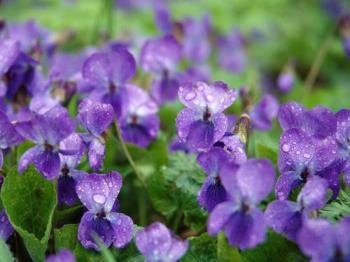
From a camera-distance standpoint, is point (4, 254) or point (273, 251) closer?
point (4, 254)

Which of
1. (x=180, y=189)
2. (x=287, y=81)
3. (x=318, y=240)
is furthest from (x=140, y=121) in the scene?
(x=287, y=81)

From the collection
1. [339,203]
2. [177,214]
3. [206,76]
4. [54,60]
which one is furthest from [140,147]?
[54,60]

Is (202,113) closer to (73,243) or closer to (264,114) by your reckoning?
(73,243)

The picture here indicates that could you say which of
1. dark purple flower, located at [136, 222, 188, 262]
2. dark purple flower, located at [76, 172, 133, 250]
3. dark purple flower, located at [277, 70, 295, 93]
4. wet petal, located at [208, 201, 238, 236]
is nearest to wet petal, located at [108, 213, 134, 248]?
dark purple flower, located at [76, 172, 133, 250]

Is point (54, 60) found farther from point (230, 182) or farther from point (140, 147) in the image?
point (230, 182)

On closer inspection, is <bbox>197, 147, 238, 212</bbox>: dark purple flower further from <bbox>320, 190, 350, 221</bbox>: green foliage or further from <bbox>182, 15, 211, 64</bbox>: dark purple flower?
<bbox>182, 15, 211, 64</bbox>: dark purple flower

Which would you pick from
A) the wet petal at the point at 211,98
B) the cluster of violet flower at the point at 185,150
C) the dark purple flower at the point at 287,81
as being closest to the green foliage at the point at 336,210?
the cluster of violet flower at the point at 185,150
